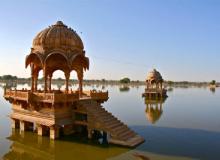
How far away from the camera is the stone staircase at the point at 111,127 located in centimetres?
1612

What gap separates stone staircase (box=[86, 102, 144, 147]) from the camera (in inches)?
635

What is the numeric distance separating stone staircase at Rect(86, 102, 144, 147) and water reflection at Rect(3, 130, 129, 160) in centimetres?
71

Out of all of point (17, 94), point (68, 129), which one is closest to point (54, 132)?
point (68, 129)

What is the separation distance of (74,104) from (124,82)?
5596 inches

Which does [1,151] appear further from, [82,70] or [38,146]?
[82,70]

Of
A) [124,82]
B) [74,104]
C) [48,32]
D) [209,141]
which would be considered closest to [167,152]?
[209,141]

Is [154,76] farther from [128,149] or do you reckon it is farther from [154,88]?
[128,149]

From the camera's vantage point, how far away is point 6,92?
21.0m

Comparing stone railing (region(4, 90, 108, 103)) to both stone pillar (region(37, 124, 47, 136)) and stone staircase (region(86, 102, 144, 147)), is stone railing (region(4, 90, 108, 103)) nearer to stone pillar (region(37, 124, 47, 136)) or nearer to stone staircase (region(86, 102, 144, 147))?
stone staircase (region(86, 102, 144, 147))

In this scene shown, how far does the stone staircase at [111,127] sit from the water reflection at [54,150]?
2.33ft

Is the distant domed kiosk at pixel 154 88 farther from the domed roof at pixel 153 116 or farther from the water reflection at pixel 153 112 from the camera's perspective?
the domed roof at pixel 153 116

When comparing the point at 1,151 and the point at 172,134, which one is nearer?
the point at 1,151

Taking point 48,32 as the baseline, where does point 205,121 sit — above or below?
below

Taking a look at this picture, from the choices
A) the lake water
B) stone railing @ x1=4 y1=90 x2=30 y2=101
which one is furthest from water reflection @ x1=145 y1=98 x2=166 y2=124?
stone railing @ x1=4 y1=90 x2=30 y2=101
